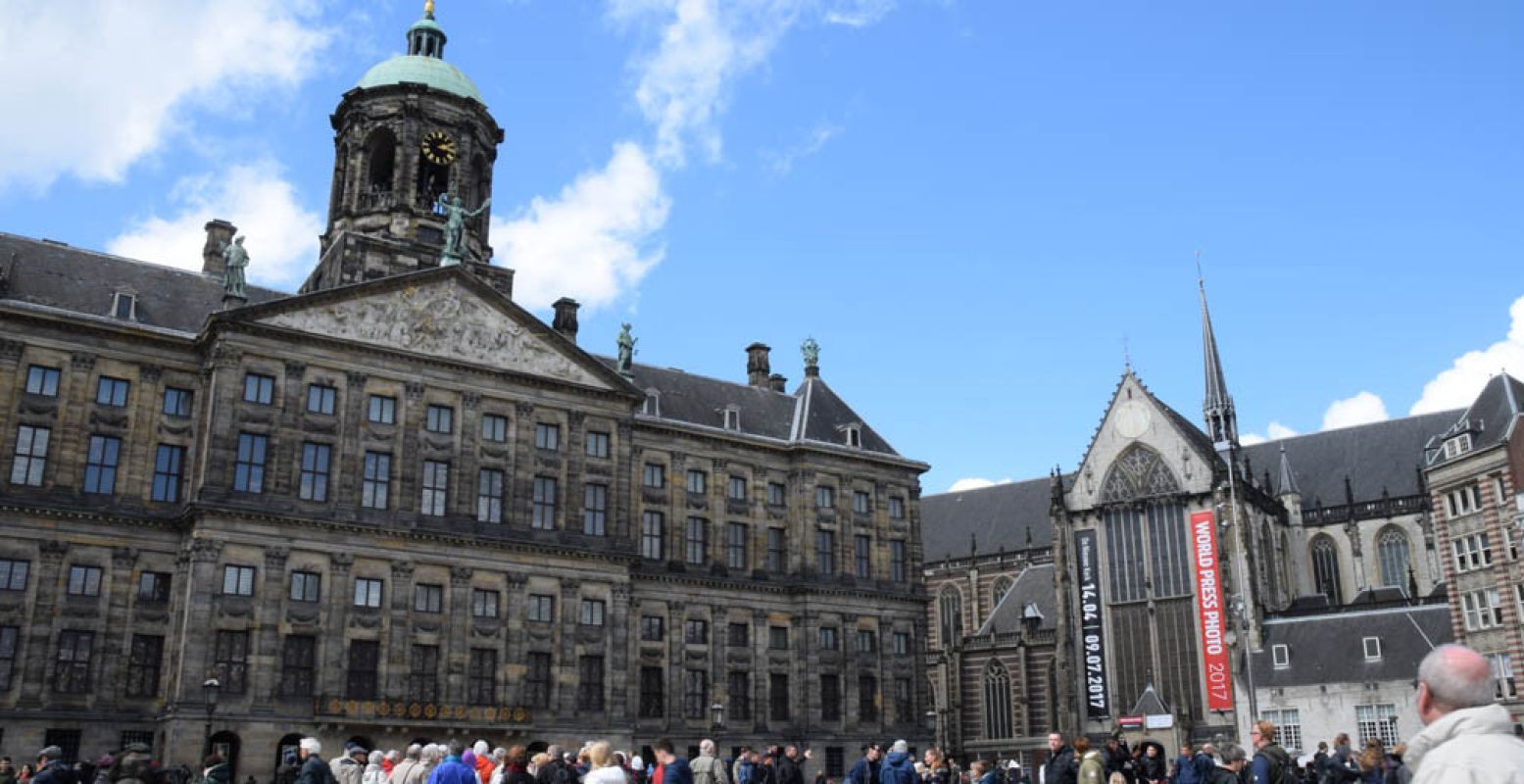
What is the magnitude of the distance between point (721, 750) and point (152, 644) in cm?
2214

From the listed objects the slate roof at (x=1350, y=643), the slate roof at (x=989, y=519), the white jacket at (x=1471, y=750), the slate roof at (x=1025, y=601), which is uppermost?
the slate roof at (x=989, y=519)

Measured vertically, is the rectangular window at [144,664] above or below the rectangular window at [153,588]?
below

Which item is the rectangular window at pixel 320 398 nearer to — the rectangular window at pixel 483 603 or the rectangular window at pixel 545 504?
the rectangular window at pixel 545 504

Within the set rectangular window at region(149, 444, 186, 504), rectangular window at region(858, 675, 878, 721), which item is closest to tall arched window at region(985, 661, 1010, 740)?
rectangular window at region(858, 675, 878, 721)

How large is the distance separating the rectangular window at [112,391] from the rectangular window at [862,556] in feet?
99.3

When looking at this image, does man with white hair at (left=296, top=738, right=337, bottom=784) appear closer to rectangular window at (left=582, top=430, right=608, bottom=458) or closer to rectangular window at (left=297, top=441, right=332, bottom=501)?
rectangular window at (left=297, top=441, right=332, bottom=501)

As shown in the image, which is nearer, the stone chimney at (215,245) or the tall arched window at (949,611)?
the stone chimney at (215,245)

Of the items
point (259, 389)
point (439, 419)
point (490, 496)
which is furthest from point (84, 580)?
point (490, 496)

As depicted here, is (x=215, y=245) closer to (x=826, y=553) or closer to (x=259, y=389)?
(x=259, y=389)

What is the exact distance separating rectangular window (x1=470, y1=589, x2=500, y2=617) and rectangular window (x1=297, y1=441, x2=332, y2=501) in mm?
6268

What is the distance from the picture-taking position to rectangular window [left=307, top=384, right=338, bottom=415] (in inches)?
1736

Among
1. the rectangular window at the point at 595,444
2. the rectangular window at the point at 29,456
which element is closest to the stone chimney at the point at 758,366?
the rectangular window at the point at 595,444

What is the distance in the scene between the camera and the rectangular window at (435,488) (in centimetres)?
4566

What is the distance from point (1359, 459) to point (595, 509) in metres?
50.7
